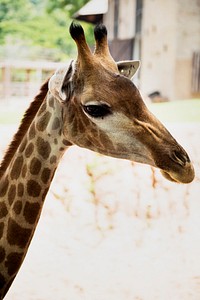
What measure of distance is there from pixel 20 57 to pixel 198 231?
34.4ft

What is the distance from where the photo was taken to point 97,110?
1398mm

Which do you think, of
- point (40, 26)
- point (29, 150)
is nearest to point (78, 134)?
point (29, 150)

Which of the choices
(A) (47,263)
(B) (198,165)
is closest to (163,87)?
(B) (198,165)

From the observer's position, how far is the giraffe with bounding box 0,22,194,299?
139 cm

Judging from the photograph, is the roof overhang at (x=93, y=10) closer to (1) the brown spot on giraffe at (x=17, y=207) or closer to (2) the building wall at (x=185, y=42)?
(2) the building wall at (x=185, y=42)

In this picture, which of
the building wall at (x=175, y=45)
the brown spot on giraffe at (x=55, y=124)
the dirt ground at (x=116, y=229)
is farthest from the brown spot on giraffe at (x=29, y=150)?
the building wall at (x=175, y=45)

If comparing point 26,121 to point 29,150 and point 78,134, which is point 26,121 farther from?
point 78,134

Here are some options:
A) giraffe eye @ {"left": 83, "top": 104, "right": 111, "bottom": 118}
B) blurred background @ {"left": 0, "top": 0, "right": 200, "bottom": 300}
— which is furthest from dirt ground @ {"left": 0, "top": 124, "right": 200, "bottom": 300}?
giraffe eye @ {"left": 83, "top": 104, "right": 111, "bottom": 118}

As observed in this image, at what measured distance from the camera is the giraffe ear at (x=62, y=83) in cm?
141

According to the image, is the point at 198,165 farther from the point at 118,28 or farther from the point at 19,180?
the point at 118,28

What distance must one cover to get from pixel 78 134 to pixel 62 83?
0.17 meters

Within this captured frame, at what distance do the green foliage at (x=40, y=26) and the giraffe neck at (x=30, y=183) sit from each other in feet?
34.5

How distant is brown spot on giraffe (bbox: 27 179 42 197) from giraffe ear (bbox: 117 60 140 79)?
478 millimetres

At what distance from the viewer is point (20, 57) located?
13133mm
